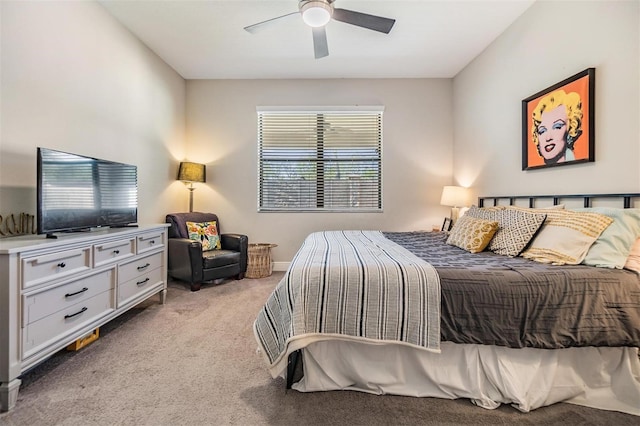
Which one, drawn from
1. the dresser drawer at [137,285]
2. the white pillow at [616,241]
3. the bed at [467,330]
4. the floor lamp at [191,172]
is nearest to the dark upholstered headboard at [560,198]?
the white pillow at [616,241]

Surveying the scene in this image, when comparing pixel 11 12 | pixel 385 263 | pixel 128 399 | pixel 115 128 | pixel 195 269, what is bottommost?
pixel 128 399

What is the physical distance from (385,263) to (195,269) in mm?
2456

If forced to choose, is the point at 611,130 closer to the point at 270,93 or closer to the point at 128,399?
the point at 128,399

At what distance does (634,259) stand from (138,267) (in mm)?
3472

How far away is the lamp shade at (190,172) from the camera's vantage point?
3.83m

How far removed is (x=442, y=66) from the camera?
3.78m

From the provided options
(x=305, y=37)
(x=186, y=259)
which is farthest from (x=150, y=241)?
(x=305, y=37)

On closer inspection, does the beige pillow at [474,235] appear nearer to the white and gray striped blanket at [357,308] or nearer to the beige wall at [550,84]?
the beige wall at [550,84]

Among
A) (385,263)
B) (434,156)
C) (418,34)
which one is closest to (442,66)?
(418,34)

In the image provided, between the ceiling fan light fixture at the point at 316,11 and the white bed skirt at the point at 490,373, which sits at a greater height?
the ceiling fan light fixture at the point at 316,11

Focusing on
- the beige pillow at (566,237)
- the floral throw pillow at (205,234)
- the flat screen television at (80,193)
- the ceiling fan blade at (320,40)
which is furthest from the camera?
the floral throw pillow at (205,234)

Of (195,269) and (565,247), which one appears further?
(195,269)

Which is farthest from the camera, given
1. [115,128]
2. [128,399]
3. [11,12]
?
[115,128]

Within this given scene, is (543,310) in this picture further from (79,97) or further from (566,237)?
(79,97)
